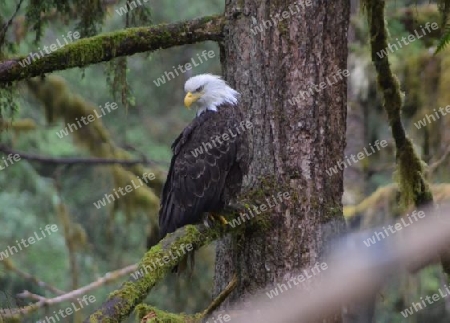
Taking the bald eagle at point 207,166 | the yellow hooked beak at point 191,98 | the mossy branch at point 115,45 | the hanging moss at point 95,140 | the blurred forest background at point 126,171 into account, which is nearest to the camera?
the mossy branch at point 115,45

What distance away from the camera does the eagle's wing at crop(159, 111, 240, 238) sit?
409 centimetres

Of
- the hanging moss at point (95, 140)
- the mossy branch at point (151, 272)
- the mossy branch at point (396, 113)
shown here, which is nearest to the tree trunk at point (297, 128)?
the mossy branch at point (396, 113)

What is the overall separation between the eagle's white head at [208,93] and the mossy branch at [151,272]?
889mm

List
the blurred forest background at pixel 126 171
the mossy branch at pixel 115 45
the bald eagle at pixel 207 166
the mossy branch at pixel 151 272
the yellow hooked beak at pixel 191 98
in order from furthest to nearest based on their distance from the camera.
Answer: the blurred forest background at pixel 126 171 → the yellow hooked beak at pixel 191 98 → the bald eagle at pixel 207 166 → the mossy branch at pixel 115 45 → the mossy branch at pixel 151 272

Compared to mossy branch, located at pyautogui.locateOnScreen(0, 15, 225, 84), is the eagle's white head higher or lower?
lower

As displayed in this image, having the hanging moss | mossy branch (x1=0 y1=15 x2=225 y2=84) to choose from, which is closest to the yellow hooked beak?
Result: mossy branch (x1=0 y1=15 x2=225 y2=84)

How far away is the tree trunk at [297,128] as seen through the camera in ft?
12.1

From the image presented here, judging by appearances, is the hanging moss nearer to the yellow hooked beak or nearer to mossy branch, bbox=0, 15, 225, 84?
the yellow hooked beak

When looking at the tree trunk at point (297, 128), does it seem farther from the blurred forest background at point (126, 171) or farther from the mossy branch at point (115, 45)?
the blurred forest background at point (126, 171)

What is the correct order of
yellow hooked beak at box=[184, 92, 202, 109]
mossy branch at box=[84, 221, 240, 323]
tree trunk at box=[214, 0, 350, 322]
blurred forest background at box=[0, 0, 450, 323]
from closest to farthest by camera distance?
mossy branch at box=[84, 221, 240, 323] < tree trunk at box=[214, 0, 350, 322] < yellow hooked beak at box=[184, 92, 202, 109] < blurred forest background at box=[0, 0, 450, 323]

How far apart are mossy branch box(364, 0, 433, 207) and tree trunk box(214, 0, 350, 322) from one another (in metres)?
0.18

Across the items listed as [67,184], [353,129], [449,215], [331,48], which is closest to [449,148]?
[353,129]

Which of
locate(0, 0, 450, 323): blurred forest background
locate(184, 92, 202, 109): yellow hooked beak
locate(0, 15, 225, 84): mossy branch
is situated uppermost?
locate(0, 15, 225, 84): mossy branch

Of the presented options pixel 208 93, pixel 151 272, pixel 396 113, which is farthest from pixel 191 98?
pixel 151 272
